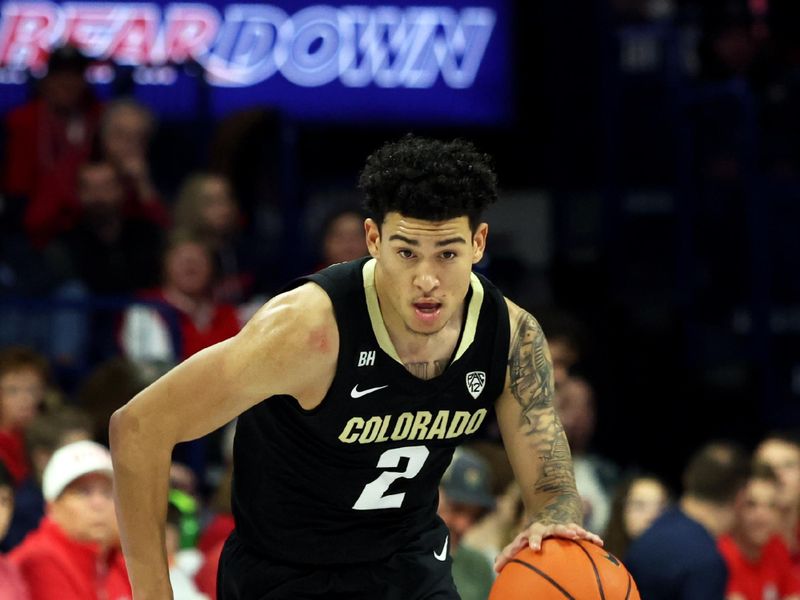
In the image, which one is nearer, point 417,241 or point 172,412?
point 172,412

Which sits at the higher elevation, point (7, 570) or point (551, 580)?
point (551, 580)

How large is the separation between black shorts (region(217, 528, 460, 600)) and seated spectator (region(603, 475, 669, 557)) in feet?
8.88

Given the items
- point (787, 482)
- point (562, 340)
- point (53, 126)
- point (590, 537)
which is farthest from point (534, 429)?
point (53, 126)

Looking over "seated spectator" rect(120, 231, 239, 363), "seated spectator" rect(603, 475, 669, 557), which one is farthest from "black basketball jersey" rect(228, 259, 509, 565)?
"seated spectator" rect(120, 231, 239, 363)

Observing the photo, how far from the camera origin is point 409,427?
4.13 meters

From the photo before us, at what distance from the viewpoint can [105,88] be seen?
9.98 metres

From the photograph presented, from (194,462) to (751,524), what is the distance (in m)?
2.64

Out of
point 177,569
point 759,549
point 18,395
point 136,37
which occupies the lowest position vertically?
point 759,549

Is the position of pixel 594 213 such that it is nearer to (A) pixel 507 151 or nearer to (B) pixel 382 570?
(A) pixel 507 151

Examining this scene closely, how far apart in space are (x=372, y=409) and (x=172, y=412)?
1.76 feet

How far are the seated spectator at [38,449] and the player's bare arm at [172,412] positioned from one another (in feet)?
8.81

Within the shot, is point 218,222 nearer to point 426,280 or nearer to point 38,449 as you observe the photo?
point 38,449

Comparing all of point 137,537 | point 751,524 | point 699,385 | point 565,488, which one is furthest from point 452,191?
point 699,385

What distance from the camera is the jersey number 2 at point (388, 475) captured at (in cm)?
417
